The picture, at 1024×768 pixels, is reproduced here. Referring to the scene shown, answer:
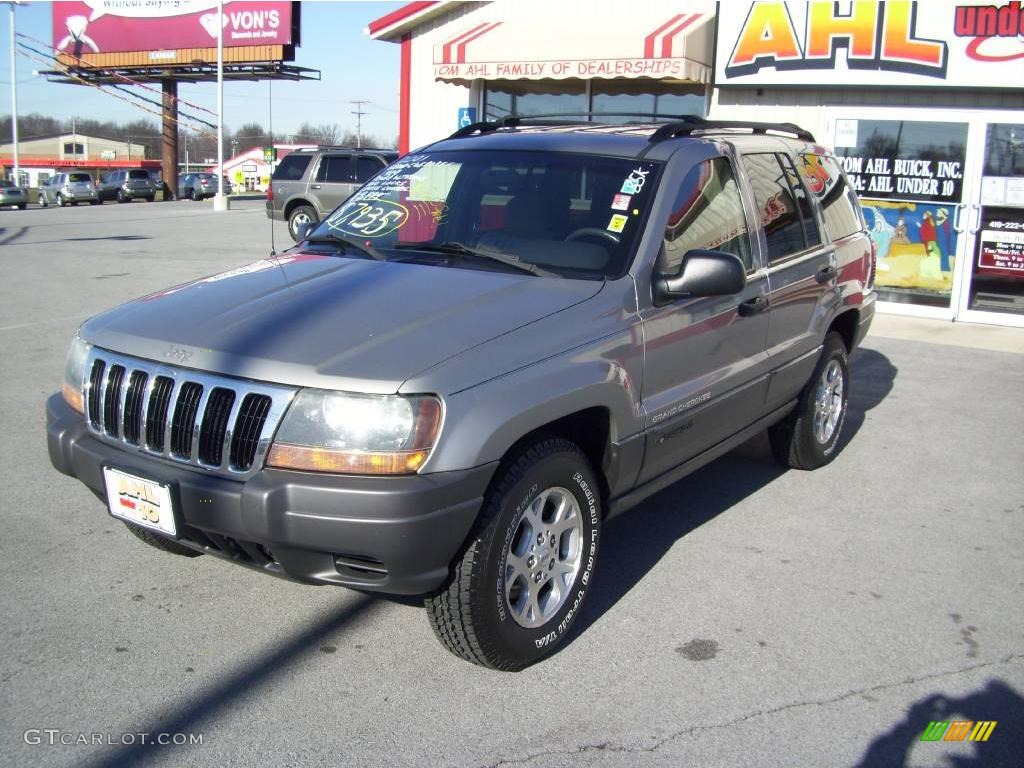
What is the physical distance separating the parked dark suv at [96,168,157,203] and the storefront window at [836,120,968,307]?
3970 cm

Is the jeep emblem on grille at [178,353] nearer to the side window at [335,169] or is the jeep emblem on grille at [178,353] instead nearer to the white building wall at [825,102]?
the white building wall at [825,102]

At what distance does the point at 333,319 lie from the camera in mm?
3412

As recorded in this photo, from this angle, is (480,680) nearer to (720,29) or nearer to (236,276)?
(236,276)

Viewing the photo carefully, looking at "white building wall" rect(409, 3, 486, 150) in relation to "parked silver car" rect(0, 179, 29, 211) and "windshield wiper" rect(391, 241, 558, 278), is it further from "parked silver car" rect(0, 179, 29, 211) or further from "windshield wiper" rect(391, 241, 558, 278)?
"parked silver car" rect(0, 179, 29, 211)

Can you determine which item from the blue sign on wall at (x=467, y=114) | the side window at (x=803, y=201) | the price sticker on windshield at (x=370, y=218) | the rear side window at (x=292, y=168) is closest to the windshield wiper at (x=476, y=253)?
the price sticker on windshield at (x=370, y=218)

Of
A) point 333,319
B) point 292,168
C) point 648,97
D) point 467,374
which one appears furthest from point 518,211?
point 292,168

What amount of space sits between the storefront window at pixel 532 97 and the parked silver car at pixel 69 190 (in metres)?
34.6

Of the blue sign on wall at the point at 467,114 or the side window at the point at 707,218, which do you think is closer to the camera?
the side window at the point at 707,218

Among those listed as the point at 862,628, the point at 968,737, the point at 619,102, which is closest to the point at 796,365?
the point at 862,628

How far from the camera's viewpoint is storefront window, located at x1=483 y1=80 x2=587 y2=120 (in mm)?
13188

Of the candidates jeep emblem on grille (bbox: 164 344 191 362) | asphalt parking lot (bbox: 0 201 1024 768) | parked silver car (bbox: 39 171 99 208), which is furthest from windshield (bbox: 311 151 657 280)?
parked silver car (bbox: 39 171 99 208)

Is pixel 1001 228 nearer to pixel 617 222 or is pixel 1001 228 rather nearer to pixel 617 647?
pixel 617 222

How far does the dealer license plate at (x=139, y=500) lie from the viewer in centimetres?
320

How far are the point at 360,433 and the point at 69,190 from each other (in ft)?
146
